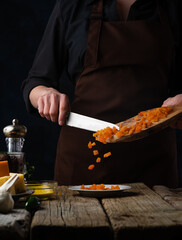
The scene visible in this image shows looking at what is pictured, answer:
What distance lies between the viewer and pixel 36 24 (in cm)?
372

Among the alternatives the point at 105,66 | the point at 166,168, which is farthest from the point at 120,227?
the point at 105,66

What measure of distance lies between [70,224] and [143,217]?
0.66 feet

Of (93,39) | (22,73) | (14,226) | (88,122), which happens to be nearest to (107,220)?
(14,226)

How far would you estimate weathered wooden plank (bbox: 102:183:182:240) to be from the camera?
3.09ft

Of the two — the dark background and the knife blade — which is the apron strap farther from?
the dark background

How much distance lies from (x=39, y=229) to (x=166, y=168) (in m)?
1.06

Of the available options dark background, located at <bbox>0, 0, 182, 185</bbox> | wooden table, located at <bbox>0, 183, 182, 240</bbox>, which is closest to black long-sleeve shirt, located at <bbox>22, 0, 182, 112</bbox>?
wooden table, located at <bbox>0, 183, 182, 240</bbox>

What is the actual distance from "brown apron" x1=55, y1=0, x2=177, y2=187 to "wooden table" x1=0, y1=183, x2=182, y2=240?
0.54 m

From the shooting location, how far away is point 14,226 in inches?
36.6

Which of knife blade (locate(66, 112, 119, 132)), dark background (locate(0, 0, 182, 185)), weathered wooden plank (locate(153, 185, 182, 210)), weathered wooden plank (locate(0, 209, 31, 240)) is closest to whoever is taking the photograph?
weathered wooden plank (locate(0, 209, 31, 240))

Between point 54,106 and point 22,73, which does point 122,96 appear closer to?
→ point 54,106

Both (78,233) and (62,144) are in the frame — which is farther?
(62,144)

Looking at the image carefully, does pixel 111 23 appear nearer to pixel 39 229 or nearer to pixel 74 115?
pixel 74 115

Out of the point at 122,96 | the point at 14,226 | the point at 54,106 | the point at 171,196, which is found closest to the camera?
the point at 14,226
